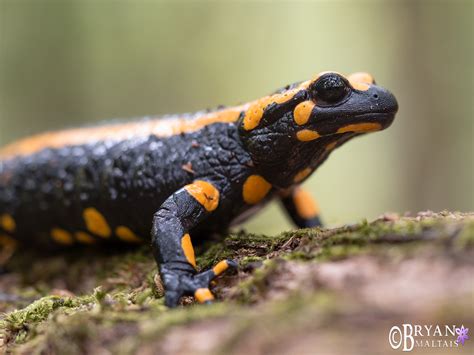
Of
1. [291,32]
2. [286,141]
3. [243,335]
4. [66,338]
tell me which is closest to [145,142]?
[286,141]

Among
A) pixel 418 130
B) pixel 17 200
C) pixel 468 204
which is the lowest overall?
pixel 468 204

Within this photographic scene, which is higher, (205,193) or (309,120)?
(309,120)

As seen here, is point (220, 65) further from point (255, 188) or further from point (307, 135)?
point (307, 135)

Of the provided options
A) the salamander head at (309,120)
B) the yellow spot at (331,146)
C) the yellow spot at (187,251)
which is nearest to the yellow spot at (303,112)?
the salamander head at (309,120)

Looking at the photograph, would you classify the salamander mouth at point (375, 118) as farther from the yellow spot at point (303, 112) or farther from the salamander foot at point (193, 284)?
the salamander foot at point (193, 284)

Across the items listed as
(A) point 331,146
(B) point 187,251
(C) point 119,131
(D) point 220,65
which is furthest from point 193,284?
(D) point 220,65

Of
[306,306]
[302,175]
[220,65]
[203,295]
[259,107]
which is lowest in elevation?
[203,295]

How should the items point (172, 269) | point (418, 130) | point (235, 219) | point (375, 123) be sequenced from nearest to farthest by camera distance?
point (172, 269)
point (375, 123)
point (235, 219)
point (418, 130)

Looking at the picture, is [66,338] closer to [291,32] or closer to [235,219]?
[235,219]
